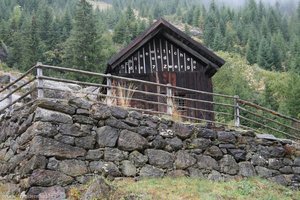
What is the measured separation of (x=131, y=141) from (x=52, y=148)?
8.09ft

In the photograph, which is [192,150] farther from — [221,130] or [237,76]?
[237,76]

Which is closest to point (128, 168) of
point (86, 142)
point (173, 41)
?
point (86, 142)

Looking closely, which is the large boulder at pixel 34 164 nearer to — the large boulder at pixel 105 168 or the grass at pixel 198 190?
the large boulder at pixel 105 168

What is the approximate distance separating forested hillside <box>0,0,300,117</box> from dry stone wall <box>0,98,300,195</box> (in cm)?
2758

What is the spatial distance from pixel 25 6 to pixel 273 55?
7193cm

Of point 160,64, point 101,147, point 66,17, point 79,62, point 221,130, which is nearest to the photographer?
point 101,147

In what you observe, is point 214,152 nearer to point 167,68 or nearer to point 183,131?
point 183,131

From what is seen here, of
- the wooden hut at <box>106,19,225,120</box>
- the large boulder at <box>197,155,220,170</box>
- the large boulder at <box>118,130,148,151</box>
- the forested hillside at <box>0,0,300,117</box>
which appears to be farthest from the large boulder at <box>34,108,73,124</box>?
the forested hillside at <box>0,0,300,117</box>

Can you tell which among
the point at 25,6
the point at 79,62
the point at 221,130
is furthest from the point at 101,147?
the point at 25,6

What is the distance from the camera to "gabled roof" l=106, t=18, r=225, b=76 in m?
20.0

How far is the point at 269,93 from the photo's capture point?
184ft

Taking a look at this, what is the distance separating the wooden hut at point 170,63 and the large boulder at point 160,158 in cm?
626

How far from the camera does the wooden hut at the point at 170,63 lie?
20.3 m

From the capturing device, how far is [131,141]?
1325 cm
